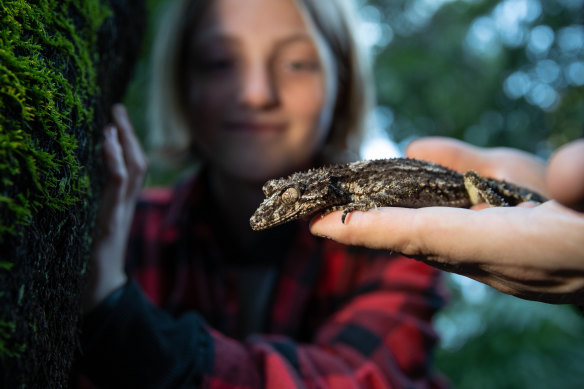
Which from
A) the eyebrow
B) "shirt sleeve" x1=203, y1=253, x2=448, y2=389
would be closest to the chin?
the eyebrow

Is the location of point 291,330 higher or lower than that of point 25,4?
lower

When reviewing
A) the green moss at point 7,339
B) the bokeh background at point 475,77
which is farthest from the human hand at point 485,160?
the bokeh background at point 475,77

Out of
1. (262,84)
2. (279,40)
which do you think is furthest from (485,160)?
(279,40)

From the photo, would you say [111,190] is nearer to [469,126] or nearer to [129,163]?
[129,163]

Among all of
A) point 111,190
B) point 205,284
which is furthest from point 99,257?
point 205,284

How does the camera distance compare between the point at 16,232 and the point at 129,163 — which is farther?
the point at 129,163

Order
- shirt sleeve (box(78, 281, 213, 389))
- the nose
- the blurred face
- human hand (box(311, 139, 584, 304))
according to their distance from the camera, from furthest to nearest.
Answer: the blurred face → the nose → shirt sleeve (box(78, 281, 213, 389)) → human hand (box(311, 139, 584, 304))

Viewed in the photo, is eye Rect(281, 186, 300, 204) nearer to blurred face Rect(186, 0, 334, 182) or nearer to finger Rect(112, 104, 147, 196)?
finger Rect(112, 104, 147, 196)
